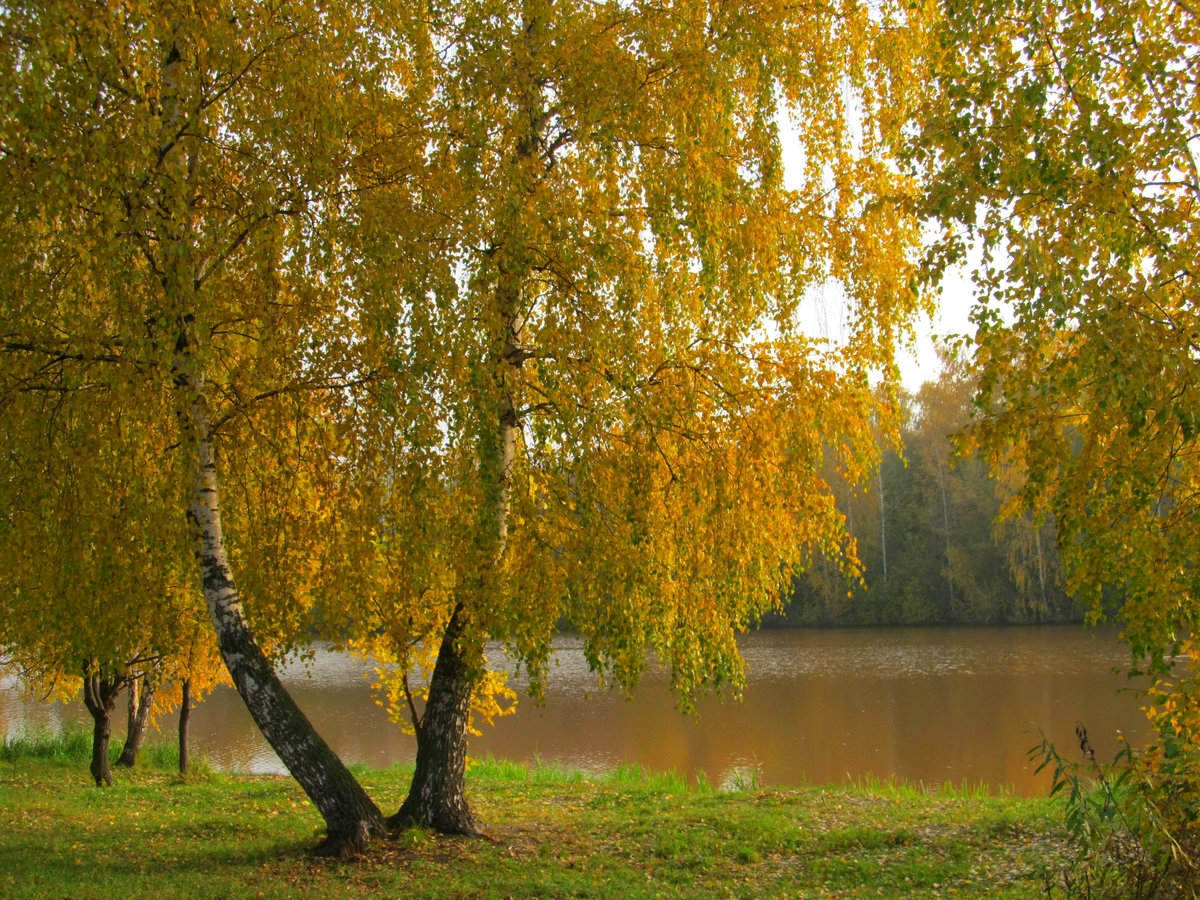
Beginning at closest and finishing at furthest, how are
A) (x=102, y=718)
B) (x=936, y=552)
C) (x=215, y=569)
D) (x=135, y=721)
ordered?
(x=215, y=569) < (x=102, y=718) < (x=135, y=721) < (x=936, y=552)

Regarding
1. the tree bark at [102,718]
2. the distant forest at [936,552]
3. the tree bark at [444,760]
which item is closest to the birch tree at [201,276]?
the tree bark at [444,760]

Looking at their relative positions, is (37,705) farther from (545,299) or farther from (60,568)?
(545,299)

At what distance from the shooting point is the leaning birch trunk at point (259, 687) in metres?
6.28

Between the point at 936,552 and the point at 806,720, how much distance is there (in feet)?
82.9

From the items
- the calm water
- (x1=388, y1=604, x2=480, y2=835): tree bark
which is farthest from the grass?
the calm water

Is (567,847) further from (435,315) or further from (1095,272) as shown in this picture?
(1095,272)

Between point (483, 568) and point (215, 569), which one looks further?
point (215, 569)

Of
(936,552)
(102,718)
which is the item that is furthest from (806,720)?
(936,552)

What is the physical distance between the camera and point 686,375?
634 centimetres

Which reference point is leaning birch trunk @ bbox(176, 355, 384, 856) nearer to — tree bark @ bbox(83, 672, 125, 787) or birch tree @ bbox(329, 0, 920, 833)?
birch tree @ bbox(329, 0, 920, 833)

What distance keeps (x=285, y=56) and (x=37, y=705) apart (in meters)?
23.0

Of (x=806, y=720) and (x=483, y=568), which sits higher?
(x=483, y=568)

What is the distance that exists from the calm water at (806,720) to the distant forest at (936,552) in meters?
10.0

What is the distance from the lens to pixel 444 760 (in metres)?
7.23
